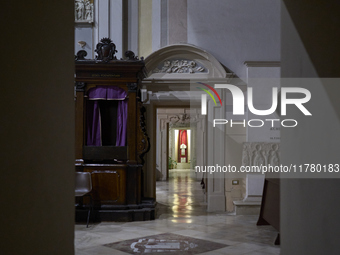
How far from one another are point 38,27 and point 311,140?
1636mm

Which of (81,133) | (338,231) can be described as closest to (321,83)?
(338,231)

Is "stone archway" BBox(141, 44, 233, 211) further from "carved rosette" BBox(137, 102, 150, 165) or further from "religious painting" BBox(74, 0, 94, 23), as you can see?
"religious painting" BBox(74, 0, 94, 23)

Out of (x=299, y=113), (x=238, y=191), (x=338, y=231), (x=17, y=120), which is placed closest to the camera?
(x=17, y=120)

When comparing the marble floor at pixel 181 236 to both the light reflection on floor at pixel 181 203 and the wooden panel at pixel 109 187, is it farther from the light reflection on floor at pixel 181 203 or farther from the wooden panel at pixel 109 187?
the wooden panel at pixel 109 187

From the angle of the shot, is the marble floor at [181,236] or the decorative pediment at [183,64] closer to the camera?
the marble floor at [181,236]

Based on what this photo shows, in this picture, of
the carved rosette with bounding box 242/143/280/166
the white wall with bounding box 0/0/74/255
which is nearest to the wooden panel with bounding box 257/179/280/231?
the carved rosette with bounding box 242/143/280/166

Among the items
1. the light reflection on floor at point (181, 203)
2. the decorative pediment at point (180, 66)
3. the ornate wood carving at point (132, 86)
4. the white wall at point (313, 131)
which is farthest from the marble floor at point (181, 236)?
the decorative pediment at point (180, 66)

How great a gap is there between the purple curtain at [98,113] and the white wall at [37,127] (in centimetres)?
559

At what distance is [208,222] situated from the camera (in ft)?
23.0

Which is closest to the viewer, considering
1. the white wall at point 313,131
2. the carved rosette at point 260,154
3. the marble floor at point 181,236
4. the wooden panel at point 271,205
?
the white wall at point 313,131

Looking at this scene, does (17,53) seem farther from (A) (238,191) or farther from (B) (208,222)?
(A) (238,191)

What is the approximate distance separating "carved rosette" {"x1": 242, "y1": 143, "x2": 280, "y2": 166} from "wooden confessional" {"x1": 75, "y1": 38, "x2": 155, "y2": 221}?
81.4 inches

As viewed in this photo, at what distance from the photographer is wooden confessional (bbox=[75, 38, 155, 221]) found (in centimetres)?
714

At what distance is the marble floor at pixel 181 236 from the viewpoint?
5.11m
